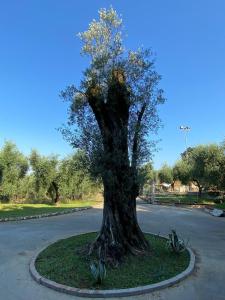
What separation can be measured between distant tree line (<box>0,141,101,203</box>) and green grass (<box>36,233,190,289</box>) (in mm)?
24128

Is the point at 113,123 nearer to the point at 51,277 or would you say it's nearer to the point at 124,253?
the point at 124,253

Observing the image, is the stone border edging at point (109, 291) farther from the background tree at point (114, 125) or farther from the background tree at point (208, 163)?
the background tree at point (208, 163)

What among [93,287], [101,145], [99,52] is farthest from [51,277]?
[99,52]

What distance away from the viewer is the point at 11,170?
36.1m

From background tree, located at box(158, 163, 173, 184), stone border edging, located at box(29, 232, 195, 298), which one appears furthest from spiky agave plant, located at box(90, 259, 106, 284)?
background tree, located at box(158, 163, 173, 184)

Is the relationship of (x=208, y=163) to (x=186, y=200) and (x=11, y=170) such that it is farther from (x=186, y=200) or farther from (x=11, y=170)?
(x=11, y=170)

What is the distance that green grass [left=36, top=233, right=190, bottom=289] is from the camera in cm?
871

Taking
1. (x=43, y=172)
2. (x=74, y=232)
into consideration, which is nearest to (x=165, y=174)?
(x=43, y=172)

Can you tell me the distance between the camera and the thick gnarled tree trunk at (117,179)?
35.7 feet

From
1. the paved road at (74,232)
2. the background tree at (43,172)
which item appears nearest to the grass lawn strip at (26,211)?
the paved road at (74,232)

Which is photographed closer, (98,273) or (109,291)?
(109,291)

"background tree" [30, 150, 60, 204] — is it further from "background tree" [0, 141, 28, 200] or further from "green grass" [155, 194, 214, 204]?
"green grass" [155, 194, 214, 204]

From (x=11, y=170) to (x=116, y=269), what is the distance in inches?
1100

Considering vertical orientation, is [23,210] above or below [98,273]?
above
